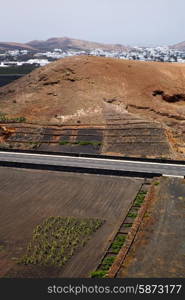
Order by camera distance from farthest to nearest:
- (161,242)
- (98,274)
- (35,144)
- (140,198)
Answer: (35,144), (140,198), (161,242), (98,274)

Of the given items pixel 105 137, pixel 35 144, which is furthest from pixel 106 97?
pixel 35 144

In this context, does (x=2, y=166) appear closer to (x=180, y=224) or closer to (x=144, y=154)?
(x=144, y=154)

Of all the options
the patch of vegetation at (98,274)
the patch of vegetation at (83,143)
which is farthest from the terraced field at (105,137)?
the patch of vegetation at (98,274)

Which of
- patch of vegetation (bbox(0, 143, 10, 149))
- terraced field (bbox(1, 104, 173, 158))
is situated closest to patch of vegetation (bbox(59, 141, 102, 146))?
terraced field (bbox(1, 104, 173, 158))

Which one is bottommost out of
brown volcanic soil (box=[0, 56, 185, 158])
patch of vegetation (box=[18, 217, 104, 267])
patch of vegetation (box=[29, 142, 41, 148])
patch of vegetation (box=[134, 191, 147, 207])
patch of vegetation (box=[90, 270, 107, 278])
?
patch of vegetation (box=[18, 217, 104, 267])

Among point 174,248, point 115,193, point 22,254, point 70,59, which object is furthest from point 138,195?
point 70,59

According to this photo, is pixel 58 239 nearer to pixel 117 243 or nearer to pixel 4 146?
pixel 117 243

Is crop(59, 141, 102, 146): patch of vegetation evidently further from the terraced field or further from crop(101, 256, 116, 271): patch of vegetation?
crop(101, 256, 116, 271): patch of vegetation
